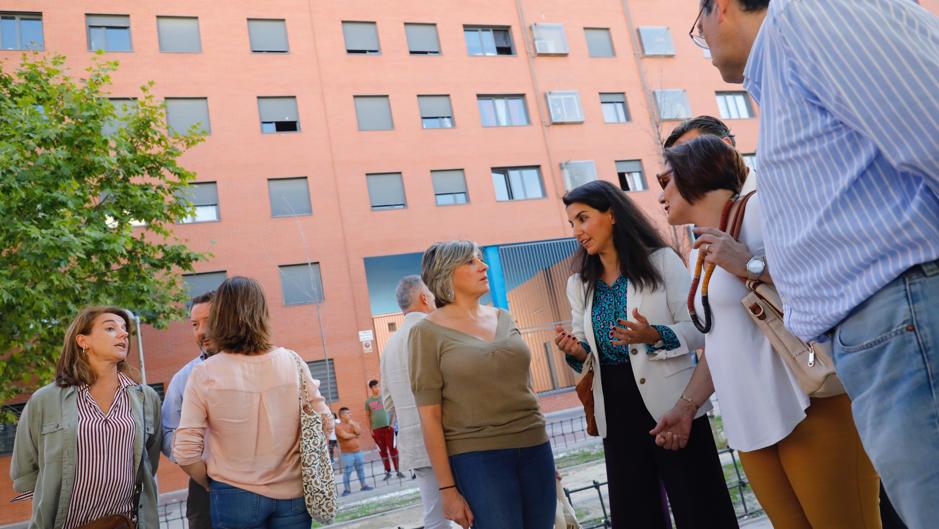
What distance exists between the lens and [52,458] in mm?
3318

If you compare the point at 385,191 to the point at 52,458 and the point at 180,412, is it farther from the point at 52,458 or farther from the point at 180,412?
the point at 52,458

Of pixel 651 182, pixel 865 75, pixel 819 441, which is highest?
pixel 651 182

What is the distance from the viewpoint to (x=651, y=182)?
80.3ft

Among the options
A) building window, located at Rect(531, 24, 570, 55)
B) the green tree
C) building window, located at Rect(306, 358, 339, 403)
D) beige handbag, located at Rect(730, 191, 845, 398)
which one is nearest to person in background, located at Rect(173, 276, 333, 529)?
beige handbag, located at Rect(730, 191, 845, 398)

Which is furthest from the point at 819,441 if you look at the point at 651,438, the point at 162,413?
the point at 162,413

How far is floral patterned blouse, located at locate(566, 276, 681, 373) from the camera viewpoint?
10.1ft

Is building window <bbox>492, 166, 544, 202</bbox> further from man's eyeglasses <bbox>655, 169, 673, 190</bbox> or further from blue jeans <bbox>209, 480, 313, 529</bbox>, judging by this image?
man's eyeglasses <bbox>655, 169, 673, 190</bbox>

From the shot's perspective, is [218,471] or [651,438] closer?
[651,438]

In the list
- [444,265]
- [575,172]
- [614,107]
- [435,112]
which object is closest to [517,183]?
[575,172]

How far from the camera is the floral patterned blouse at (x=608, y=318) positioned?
3079mm

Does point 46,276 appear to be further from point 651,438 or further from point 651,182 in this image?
point 651,182

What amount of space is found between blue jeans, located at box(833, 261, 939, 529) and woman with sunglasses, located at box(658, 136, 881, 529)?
90 cm

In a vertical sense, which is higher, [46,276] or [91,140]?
[91,140]

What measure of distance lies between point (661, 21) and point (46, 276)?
77.9 ft
